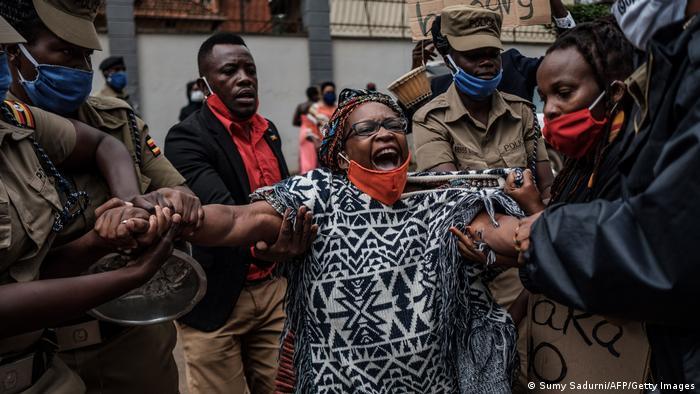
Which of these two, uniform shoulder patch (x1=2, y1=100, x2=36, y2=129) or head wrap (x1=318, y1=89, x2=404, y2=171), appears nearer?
uniform shoulder patch (x1=2, y1=100, x2=36, y2=129)

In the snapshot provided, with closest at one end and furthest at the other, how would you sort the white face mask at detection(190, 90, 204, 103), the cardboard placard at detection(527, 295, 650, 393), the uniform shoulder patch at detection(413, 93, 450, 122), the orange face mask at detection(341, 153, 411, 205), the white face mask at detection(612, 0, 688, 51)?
the white face mask at detection(612, 0, 688, 51)
the cardboard placard at detection(527, 295, 650, 393)
the orange face mask at detection(341, 153, 411, 205)
the uniform shoulder patch at detection(413, 93, 450, 122)
the white face mask at detection(190, 90, 204, 103)

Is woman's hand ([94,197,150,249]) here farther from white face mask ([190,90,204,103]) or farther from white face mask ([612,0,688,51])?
white face mask ([190,90,204,103])

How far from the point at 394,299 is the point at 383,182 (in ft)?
1.41

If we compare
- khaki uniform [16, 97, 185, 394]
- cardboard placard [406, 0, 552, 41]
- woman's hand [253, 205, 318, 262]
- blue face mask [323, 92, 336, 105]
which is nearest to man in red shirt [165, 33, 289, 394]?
khaki uniform [16, 97, 185, 394]

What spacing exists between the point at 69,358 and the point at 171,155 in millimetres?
1212

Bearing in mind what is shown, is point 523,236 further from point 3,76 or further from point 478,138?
point 478,138

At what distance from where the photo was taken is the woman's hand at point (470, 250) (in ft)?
6.97

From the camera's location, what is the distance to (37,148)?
83.8 inches

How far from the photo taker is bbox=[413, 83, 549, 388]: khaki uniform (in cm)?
323

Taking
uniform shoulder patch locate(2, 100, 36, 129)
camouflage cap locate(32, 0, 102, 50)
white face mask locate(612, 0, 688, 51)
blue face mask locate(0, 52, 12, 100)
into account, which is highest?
camouflage cap locate(32, 0, 102, 50)

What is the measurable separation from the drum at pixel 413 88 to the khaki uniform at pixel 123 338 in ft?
5.00

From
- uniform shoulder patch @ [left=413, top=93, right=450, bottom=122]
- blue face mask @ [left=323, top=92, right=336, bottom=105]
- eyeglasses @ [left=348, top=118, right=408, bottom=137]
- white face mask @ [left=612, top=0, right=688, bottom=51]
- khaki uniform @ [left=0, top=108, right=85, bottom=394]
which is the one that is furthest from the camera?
Result: blue face mask @ [left=323, top=92, right=336, bottom=105]

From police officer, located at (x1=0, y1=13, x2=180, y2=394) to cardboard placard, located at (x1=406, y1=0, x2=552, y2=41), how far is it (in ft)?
9.06

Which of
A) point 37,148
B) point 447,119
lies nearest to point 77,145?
point 37,148
